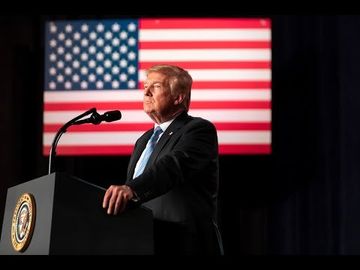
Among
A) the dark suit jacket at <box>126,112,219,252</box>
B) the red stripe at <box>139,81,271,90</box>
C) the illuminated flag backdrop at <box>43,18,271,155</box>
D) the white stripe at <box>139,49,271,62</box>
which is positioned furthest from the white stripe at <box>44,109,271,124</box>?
the dark suit jacket at <box>126,112,219,252</box>

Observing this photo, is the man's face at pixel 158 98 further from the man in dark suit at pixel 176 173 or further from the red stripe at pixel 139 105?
the red stripe at pixel 139 105

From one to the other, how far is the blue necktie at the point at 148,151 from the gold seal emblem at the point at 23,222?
51cm

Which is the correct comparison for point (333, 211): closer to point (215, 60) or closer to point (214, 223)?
point (215, 60)

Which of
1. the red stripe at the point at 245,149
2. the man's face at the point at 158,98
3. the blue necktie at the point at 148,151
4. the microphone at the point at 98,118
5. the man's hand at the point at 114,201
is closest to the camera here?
the man's hand at the point at 114,201

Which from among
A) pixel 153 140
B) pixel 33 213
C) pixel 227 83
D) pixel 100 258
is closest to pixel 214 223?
pixel 153 140

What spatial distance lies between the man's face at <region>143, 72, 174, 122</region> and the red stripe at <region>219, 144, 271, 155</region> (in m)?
1.39

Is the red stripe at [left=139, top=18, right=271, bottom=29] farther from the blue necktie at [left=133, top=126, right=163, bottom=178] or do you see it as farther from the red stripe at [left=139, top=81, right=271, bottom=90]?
the blue necktie at [left=133, top=126, right=163, bottom=178]

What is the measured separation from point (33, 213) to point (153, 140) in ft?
2.26

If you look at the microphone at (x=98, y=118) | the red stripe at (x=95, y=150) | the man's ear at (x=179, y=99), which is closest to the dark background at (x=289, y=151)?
the red stripe at (x=95, y=150)

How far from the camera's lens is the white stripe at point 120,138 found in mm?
3686

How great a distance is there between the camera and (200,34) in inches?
151

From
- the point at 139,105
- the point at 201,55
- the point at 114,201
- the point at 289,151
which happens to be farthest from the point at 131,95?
the point at 114,201

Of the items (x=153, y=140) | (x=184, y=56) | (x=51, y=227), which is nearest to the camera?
(x=51, y=227)

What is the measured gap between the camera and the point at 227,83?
12.4ft
